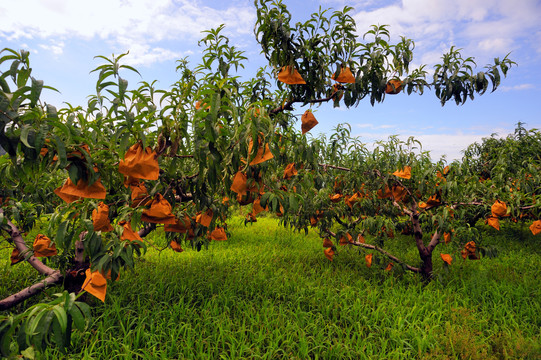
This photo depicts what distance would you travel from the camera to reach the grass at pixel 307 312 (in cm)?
214

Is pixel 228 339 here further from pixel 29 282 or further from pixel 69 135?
pixel 29 282

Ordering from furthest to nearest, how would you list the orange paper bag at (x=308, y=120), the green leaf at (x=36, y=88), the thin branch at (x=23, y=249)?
1. the thin branch at (x=23, y=249)
2. the orange paper bag at (x=308, y=120)
3. the green leaf at (x=36, y=88)

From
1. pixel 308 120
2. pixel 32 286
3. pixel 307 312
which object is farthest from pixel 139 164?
pixel 307 312

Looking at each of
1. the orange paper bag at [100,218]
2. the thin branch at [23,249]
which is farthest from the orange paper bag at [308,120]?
the thin branch at [23,249]

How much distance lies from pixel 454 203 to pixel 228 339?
102 inches

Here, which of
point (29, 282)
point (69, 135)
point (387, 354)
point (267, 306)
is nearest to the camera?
point (69, 135)

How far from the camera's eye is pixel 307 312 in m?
2.56

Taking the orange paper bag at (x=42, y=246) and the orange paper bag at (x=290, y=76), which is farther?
the orange paper bag at (x=42, y=246)

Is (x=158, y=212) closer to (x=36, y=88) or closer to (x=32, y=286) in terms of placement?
(x=36, y=88)

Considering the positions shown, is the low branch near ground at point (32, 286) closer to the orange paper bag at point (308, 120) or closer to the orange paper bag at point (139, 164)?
the orange paper bag at point (139, 164)

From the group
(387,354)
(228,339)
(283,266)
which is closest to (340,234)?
(283,266)

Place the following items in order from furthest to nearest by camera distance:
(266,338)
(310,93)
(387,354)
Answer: (266,338)
(387,354)
(310,93)

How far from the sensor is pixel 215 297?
2.77 m

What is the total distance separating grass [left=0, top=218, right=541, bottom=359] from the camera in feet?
7.02
